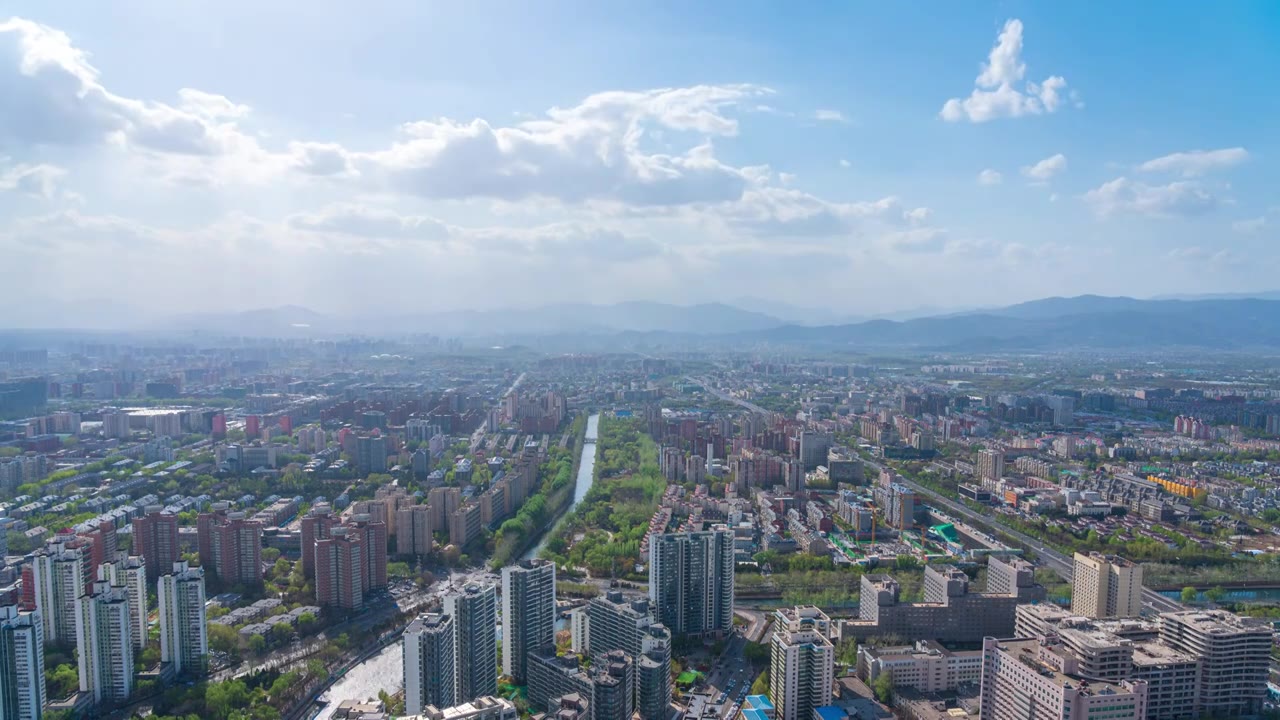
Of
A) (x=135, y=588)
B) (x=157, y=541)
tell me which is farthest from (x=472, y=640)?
(x=157, y=541)

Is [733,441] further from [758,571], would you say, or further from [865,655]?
[865,655]

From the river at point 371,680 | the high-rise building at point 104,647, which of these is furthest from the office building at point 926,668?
Result: the high-rise building at point 104,647

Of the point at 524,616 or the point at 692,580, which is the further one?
the point at 692,580

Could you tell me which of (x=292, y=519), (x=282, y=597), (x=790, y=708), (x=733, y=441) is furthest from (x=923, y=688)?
(x=733, y=441)

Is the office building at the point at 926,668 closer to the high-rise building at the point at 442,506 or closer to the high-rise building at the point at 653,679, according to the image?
the high-rise building at the point at 653,679

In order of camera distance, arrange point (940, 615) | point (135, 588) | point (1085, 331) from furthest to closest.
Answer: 1. point (1085, 331)
2. point (940, 615)
3. point (135, 588)

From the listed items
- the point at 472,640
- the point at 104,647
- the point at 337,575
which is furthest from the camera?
the point at 337,575

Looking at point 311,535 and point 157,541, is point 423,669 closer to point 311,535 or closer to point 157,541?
point 311,535
